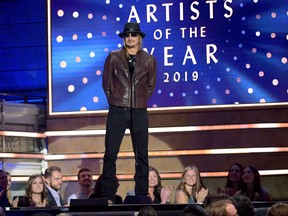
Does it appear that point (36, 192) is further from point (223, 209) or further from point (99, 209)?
point (223, 209)

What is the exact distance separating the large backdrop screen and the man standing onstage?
377 cm

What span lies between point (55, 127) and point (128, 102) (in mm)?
4489

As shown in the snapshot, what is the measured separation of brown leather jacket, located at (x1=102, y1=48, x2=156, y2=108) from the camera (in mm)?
7348

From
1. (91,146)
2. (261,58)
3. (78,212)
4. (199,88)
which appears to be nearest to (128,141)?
(91,146)

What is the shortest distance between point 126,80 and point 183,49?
397cm

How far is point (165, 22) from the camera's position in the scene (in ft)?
37.3

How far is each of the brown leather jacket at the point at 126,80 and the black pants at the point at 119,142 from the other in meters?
0.09

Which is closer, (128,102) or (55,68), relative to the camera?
(128,102)

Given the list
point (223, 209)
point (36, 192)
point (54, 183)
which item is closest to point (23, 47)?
point (54, 183)

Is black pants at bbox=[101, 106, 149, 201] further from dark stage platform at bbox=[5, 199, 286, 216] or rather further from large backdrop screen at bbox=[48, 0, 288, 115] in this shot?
large backdrop screen at bbox=[48, 0, 288, 115]

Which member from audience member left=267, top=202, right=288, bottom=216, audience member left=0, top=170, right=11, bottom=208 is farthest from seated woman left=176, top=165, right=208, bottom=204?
audience member left=267, top=202, right=288, bottom=216

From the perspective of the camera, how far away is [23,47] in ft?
47.6

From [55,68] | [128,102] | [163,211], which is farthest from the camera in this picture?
[55,68]

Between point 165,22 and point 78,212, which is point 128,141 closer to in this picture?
point 165,22
